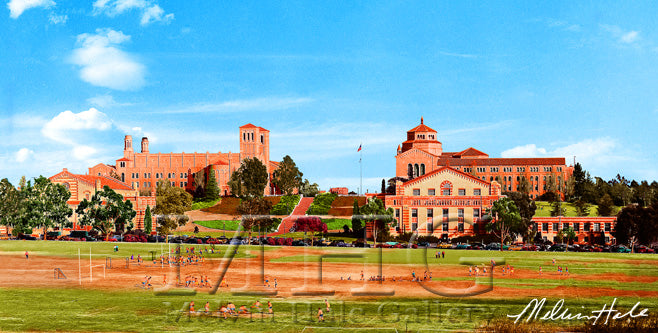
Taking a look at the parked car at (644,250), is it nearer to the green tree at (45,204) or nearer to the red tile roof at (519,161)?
the green tree at (45,204)

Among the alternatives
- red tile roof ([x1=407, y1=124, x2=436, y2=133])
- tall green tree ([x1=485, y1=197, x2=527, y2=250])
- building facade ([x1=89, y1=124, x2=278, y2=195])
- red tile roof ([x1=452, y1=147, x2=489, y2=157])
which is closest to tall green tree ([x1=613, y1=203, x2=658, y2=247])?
tall green tree ([x1=485, y1=197, x2=527, y2=250])

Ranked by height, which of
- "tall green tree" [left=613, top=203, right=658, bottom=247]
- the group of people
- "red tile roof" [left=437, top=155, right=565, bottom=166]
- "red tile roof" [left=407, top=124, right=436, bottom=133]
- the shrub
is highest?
"red tile roof" [left=407, top=124, right=436, bottom=133]

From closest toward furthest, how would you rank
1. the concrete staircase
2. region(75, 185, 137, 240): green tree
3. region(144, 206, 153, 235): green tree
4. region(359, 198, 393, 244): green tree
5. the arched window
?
region(359, 198, 393, 244): green tree < region(75, 185, 137, 240): green tree < the arched window < region(144, 206, 153, 235): green tree < the concrete staircase

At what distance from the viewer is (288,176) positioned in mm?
160500

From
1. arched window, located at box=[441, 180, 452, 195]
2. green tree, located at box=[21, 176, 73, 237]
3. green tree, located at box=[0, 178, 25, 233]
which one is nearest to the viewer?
green tree, located at box=[21, 176, 73, 237]

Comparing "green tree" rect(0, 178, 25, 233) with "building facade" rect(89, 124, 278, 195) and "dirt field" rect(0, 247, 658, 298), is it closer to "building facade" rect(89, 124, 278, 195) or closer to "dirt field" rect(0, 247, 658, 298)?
"dirt field" rect(0, 247, 658, 298)

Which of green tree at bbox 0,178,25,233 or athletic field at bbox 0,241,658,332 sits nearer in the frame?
athletic field at bbox 0,241,658,332

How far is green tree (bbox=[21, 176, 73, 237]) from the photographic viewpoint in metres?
100

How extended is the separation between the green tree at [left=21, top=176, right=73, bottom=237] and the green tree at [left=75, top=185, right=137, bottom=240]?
9.13 ft

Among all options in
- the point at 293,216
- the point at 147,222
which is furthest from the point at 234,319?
the point at 293,216

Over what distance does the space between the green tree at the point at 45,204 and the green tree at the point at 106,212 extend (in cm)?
278

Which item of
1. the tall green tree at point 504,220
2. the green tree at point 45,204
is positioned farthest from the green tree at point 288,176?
the tall green tree at point 504,220

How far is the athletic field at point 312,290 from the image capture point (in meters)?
36.4
